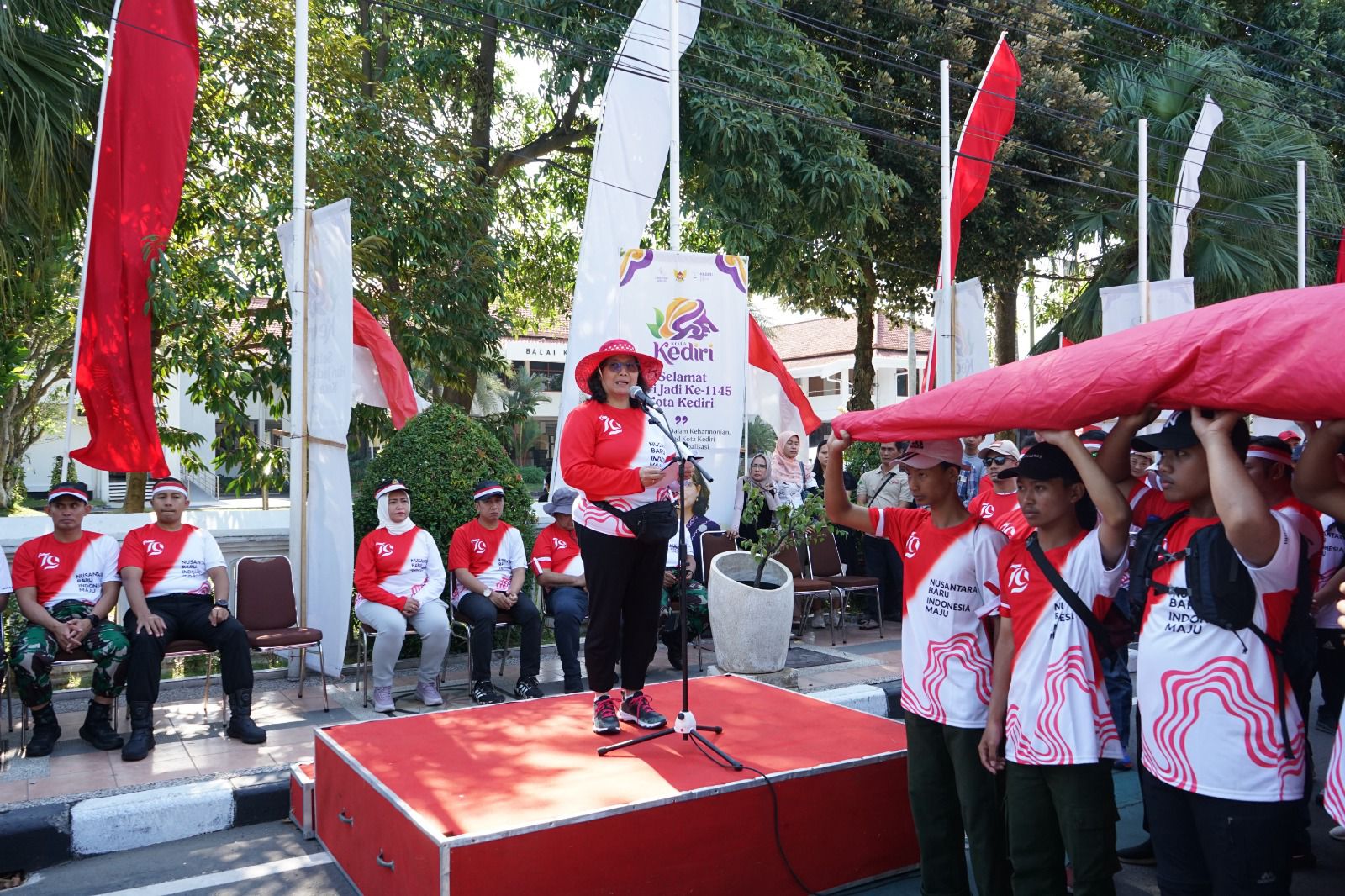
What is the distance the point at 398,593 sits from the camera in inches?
287

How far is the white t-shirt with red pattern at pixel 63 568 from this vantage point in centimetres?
621

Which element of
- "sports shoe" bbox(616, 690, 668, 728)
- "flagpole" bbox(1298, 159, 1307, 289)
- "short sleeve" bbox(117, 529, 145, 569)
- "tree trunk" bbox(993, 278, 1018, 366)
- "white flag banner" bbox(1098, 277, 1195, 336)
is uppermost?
"flagpole" bbox(1298, 159, 1307, 289)

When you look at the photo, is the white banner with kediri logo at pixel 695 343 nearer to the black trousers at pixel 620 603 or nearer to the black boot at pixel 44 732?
the black trousers at pixel 620 603

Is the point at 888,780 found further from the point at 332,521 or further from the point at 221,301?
the point at 221,301

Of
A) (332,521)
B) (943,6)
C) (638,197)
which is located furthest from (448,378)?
(943,6)

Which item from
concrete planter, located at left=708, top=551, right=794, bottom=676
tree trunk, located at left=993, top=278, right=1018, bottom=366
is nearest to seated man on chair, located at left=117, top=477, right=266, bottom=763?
concrete planter, located at left=708, top=551, right=794, bottom=676

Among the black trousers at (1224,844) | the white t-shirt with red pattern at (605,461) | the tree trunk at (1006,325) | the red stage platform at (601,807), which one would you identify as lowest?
the red stage platform at (601,807)

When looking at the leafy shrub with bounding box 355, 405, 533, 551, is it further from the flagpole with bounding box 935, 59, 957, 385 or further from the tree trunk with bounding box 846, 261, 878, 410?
the tree trunk with bounding box 846, 261, 878, 410

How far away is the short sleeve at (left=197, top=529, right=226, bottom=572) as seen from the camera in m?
6.72

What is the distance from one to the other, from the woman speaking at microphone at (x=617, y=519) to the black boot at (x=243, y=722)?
2485 millimetres

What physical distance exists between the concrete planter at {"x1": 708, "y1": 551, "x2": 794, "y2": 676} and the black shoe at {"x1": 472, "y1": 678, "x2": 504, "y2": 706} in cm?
161

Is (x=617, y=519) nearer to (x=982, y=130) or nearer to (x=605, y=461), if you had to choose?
(x=605, y=461)

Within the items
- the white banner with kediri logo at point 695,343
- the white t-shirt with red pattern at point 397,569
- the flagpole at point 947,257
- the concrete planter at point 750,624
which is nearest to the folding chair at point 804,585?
the white banner with kediri logo at point 695,343

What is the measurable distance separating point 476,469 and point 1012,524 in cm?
498
